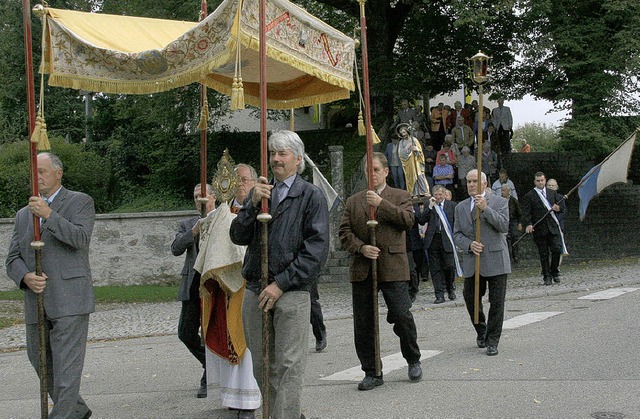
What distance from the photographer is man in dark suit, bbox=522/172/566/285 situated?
704 inches

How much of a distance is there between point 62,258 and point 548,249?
12.8 metres

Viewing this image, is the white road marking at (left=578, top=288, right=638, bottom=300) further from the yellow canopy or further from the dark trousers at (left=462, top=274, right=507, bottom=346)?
the yellow canopy

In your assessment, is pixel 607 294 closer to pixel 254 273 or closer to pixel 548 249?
pixel 548 249

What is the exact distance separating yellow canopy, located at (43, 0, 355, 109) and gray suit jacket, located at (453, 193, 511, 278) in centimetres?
251

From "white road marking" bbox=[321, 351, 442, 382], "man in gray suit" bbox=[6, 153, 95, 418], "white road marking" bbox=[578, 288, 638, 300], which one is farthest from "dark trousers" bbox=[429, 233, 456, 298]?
"man in gray suit" bbox=[6, 153, 95, 418]

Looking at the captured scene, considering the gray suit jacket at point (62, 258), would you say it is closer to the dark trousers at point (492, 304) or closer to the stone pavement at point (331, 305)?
A: the dark trousers at point (492, 304)

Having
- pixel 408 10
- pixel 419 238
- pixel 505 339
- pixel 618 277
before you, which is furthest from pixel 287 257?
pixel 408 10

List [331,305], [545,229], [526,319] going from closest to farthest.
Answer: [526,319] → [331,305] → [545,229]

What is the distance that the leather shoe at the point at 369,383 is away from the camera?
8.16 m

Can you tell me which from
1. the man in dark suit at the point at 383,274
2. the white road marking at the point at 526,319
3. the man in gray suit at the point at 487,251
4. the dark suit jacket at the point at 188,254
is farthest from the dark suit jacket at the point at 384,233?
the white road marking at the point at 526,319

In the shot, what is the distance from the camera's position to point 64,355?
6.87 meters

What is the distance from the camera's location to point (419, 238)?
15891 mm

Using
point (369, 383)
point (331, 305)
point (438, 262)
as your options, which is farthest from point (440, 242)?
point (369, 383)

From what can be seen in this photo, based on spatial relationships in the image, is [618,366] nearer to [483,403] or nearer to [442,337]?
[483,403]
